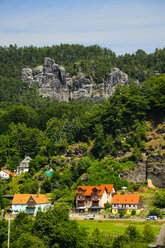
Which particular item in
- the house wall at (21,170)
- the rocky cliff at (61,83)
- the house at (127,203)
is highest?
the rocky cliff at (61,83)

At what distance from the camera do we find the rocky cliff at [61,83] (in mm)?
188125

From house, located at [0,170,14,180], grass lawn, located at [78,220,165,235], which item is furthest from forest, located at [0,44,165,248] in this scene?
grass lawn, located at [78,220,165,235]

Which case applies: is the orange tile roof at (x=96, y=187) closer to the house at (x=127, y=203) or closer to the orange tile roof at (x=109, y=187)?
the orange tile roof at (x=109, y=187)

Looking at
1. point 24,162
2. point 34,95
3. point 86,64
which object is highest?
point 86,64

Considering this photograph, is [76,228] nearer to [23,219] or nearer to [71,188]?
[23,219]

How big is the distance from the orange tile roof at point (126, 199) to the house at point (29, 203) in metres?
13.3

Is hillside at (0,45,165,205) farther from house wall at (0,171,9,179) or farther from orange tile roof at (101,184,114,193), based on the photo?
house wall at (0,171,9,179)

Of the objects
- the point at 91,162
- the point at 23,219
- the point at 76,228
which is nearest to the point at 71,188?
the point at 91,162

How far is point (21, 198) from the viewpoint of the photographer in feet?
298

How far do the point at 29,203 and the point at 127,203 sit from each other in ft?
64.6

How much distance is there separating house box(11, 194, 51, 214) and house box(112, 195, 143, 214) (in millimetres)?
13143

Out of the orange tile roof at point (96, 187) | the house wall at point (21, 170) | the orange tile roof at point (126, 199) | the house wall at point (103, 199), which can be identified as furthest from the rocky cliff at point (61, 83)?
the orange tile roof at point (126, 199)

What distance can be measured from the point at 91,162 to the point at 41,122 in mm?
42205

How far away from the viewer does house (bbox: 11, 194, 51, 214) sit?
88688mm
